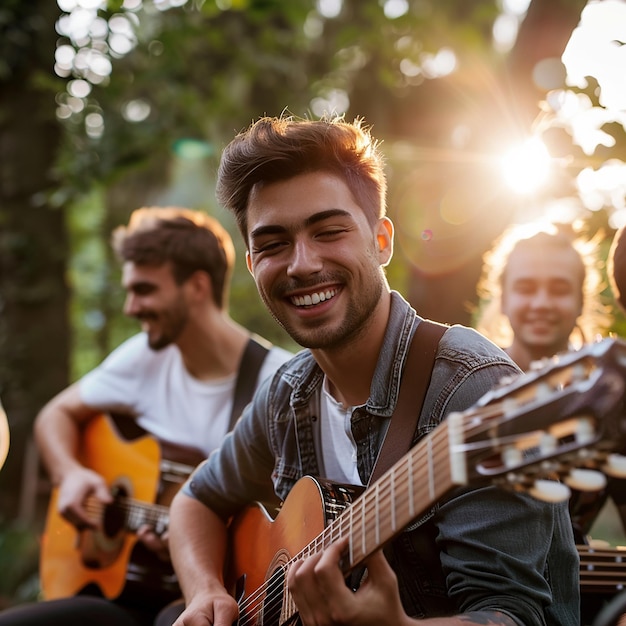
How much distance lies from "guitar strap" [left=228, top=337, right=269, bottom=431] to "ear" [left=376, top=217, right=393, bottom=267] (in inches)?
59.8

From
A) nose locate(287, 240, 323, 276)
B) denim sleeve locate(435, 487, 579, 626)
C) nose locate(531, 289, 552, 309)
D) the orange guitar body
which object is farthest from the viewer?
the orange guitar body

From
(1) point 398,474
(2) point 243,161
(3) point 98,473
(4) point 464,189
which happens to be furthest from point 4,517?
(1) point 398,474

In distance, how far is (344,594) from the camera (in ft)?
5.33

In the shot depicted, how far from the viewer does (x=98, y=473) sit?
4.32 metres

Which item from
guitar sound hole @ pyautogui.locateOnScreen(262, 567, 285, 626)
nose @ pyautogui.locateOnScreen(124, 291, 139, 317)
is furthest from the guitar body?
nose @ pyautogui.locateOnScreen(124, 291, 139, 317)

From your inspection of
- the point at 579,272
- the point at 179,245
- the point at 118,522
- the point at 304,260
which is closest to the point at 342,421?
the point at 304,260

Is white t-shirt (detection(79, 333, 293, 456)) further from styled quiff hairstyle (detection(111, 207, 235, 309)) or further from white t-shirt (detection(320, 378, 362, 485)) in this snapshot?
white t-shirt (detection(320, 378, 362, 485))

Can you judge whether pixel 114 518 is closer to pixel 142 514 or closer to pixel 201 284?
pixel 142 514

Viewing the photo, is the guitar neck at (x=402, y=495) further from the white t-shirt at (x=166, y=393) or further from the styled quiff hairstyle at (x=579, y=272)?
the styled quiff hairstyle at (x=579, y=272)

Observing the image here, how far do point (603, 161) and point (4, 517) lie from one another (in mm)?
5365

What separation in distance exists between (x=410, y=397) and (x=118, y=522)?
242cm

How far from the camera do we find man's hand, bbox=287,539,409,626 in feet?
5.32

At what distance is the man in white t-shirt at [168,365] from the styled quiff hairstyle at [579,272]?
3.76 ft

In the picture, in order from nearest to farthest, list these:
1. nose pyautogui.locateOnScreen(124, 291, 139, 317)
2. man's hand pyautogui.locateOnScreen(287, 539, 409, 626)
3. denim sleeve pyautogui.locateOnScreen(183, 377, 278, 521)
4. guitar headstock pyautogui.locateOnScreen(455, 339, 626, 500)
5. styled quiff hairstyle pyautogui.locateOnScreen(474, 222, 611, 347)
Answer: guitar headstock pyautogui.locateOnScreen(455, 339, 626, 500) < man's hand pyautogui.locateOnScreen(287, 539, 409, 626) < denim sleeve pyautogui.locateOnScreen(183, 377, 278, 521) < styled quiff hairstyle pyautogui.locateOnScreen(474, 222, 611, 347) < nose pyautogui.locateOnScreen(124, 291, 139, 317)
